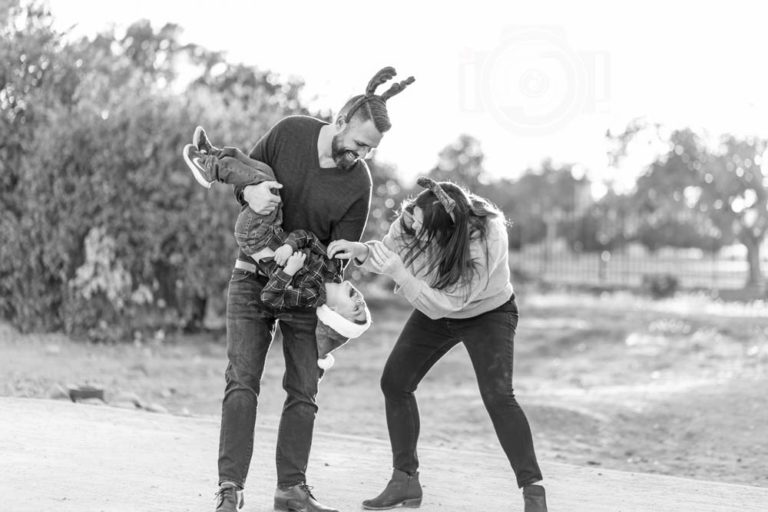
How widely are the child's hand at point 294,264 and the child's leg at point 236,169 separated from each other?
349mm

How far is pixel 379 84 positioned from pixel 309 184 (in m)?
0.52

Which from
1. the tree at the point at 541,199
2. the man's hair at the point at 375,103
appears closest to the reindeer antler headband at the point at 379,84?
the man's hair at the point at 375,103

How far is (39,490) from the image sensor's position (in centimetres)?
486

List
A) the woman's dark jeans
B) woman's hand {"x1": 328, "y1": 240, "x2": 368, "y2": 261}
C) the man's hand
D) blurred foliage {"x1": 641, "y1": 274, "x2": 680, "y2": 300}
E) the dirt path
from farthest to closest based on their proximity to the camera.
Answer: blurred foliage {"x1": 641, "y1": 274, "x2": 680, "y2": 300} < the dirt path < the woman's dark jeans < woman's hand {"x1": 328, "y1": 240, "x2": 368, "y2": 261} < the man's hand

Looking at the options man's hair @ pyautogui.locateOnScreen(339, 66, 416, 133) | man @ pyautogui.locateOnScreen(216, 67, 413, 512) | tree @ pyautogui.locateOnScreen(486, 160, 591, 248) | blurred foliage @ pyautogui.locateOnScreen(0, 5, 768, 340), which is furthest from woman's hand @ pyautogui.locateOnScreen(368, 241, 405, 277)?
tree @ pyautogui.locateOnScreen(486, 160, 591, 248)

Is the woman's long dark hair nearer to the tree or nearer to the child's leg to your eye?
the child's leg

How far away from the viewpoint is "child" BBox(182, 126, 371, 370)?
4.54m

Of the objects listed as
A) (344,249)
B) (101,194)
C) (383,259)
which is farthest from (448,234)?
(101,194)

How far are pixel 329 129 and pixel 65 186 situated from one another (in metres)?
7.59

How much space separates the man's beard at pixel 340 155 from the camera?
15.1 feet

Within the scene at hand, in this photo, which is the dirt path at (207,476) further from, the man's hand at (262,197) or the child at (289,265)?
the man's hand at (262,197)

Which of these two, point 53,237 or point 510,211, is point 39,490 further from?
point 510,211

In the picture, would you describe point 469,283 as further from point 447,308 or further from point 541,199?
point 541,199

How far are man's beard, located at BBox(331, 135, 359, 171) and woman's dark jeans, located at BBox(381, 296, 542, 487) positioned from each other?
2.90 feet
